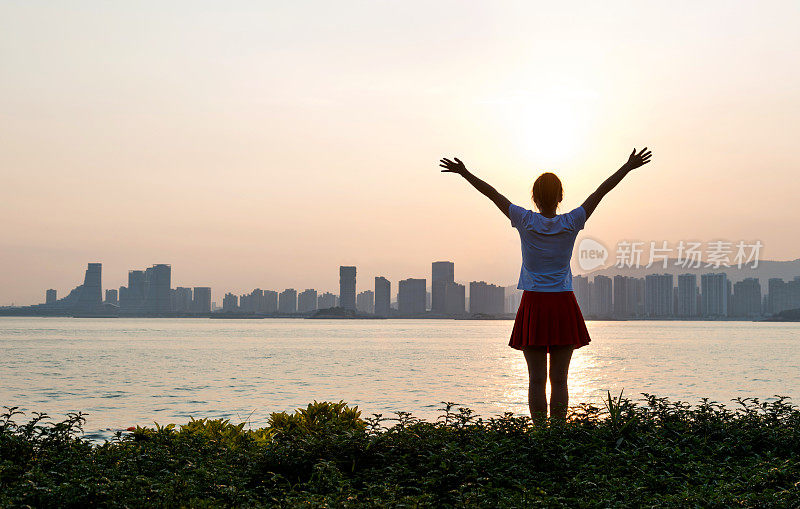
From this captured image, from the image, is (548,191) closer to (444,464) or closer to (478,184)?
(478,184)

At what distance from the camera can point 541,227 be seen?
21.0 ft

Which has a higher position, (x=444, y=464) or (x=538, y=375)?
(x=538, y=375)

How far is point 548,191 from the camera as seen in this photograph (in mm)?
6602

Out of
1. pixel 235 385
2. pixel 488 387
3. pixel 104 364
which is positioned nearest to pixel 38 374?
pixel 104 364

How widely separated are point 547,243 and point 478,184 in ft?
2.86

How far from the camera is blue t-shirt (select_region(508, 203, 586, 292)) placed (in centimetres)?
640

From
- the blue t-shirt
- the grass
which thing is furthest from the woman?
the grass

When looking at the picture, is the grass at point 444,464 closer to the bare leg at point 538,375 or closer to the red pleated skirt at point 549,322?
the bare leg at point 538,375

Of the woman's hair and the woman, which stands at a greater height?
the woman's hair

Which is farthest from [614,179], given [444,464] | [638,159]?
[444,464]

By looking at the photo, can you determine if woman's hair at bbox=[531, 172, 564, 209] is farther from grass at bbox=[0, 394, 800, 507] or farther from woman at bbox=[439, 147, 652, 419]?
grass at bbox=[0, 394, 800, 507]

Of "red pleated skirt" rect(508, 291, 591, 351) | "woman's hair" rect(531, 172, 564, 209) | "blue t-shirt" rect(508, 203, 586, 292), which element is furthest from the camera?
"woman's hair" rect(531, 172, 564, 209)

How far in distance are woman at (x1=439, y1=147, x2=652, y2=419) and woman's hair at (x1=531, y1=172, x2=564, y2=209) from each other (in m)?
0.01

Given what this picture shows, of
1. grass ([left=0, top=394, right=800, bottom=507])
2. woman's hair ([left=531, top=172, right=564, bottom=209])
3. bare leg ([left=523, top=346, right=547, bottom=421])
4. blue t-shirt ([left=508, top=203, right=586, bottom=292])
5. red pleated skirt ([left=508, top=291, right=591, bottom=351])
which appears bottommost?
grass ([left=0, top=394, right=800, bottom=507])
